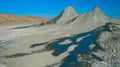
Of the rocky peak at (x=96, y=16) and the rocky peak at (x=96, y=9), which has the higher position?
the rocky peak at (x=96, y=9)

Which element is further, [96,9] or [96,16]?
[96,9]

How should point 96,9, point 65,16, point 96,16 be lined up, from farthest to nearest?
point 65,16 → point 96,9 → point 96,16

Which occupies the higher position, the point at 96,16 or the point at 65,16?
the point at 65,16

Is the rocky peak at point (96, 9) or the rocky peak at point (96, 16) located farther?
the rocky peak at point (96, 9)

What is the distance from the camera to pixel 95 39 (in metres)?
31.8

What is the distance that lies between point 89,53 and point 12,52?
972 centimetres

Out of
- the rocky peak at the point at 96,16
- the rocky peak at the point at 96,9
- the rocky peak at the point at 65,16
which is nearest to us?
the rocky peak at the point at 96,16

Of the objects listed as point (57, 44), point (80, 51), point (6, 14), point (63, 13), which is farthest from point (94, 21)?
point (6, 14)

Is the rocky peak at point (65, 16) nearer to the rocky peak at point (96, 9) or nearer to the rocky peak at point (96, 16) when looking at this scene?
the rocky peak at point (96, 16)

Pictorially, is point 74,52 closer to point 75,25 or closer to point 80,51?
point 80,51

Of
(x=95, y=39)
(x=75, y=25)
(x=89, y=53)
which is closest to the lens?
(x=89, y=53)

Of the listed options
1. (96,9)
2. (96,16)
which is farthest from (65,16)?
(96,16)

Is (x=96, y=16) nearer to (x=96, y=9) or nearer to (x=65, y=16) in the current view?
(x=96, y=9)

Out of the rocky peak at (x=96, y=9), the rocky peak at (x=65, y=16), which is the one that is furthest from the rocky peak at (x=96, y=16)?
the rocky peak at (x=65, y=16)
